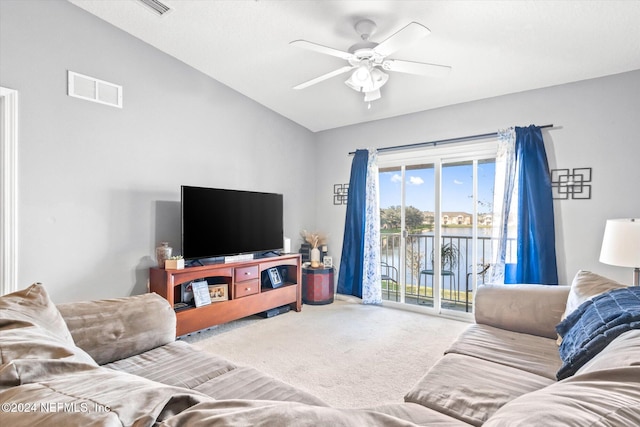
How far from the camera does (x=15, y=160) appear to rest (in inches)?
96.5

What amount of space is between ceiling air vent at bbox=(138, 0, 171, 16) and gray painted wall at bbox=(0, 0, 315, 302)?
620mm

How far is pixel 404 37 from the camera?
6.86 ft

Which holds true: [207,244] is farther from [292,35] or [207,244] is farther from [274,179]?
[292,35]

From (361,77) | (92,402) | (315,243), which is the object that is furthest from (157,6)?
(315,243)

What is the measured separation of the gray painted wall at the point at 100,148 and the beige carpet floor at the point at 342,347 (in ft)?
3.80

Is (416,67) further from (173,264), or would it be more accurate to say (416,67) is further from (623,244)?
(173,264)

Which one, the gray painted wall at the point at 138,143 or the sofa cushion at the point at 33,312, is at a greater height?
the gray painted wall at the point at 138,143

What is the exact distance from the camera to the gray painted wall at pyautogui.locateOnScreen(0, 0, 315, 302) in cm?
253

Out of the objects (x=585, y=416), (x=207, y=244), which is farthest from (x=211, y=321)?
(x=585, y=416)

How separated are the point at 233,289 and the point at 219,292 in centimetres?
15

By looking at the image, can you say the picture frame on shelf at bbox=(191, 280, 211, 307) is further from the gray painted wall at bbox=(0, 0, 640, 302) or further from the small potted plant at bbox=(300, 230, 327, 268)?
the small potted plant at bbox=(300, 230, 327, 268)

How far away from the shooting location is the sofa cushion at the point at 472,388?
1.28m

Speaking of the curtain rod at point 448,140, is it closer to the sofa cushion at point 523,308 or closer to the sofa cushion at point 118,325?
the sofa cushion at point 523,308

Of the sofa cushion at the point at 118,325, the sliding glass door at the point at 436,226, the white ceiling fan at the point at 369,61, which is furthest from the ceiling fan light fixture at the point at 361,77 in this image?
the sofa cushion at the point at 118,325
